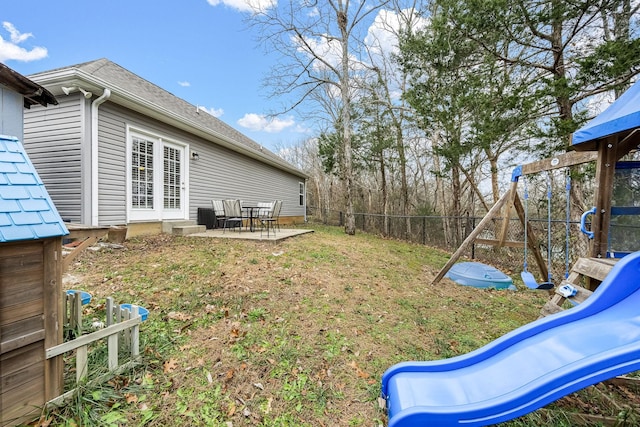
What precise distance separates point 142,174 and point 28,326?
20.7ft

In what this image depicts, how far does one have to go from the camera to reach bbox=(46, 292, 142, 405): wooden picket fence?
1882 millimetres

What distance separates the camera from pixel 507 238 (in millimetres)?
8547

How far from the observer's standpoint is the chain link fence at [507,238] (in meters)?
6.30

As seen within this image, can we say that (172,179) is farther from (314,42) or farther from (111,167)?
(314,42)

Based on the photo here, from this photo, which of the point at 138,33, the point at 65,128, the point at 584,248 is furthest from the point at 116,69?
the point at 584,248

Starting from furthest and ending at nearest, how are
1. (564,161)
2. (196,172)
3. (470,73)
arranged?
(196,172), (470,73), (564,161)

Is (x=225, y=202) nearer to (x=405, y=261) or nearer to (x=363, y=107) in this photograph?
(x=405, y=261)

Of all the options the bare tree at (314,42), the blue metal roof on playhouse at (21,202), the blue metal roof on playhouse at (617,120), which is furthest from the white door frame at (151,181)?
the blue metal roof on playhouse at (617,120)

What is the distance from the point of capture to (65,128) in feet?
19.5

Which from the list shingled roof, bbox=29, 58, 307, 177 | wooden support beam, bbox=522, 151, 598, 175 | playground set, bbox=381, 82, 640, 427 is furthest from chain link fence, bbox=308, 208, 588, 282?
shingled roof, bbox=29, 58, 307, 177

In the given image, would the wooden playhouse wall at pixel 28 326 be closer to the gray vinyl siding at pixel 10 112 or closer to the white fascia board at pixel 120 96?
the gray vinyl siding at pixel 10 112

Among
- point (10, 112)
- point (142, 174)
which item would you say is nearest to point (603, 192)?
point (10, 112)

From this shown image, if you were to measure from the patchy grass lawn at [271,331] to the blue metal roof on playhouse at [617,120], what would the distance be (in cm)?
226

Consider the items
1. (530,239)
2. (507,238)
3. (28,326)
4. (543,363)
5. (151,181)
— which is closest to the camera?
(543,363)
